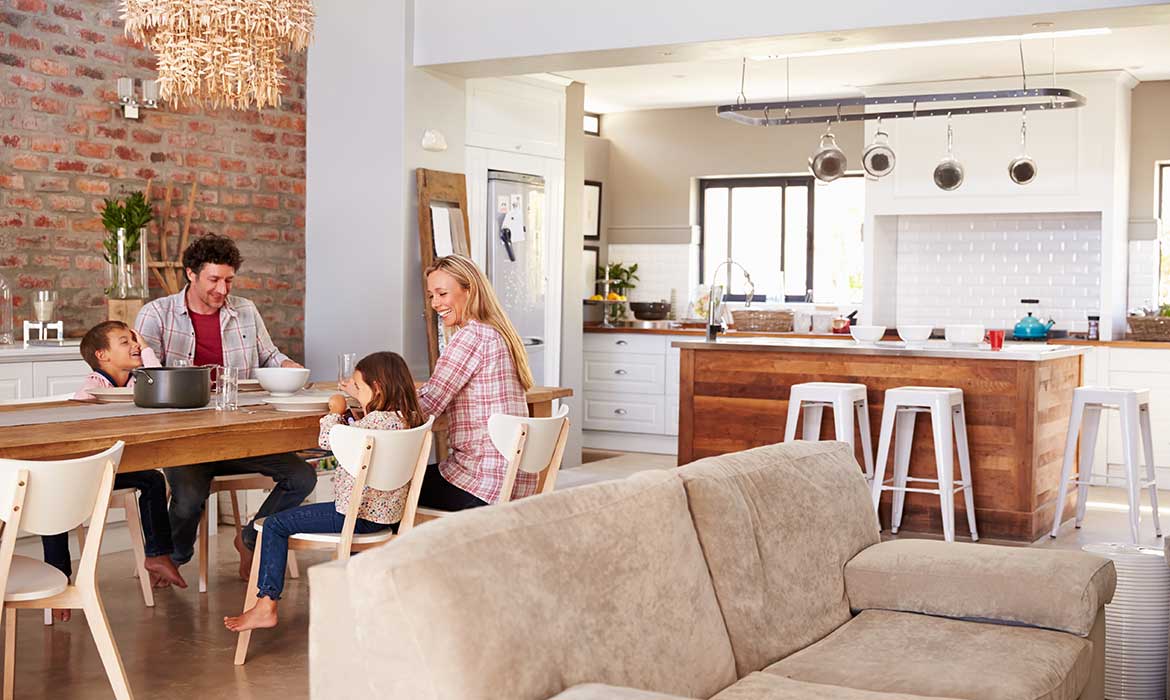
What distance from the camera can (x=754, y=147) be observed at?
32.7ft

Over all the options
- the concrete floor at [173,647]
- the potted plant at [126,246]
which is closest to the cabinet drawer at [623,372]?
the potted plant at [126,246]

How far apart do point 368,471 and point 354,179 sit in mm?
3325

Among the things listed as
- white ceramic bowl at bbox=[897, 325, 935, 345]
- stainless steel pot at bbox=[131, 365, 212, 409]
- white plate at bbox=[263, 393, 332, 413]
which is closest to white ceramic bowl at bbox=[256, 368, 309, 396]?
white plate at bbox=[263, 393, 332, 413]

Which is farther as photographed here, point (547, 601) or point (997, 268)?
point (997, 268)

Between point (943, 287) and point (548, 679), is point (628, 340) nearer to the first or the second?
point (943, 287)

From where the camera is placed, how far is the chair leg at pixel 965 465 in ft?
20.0

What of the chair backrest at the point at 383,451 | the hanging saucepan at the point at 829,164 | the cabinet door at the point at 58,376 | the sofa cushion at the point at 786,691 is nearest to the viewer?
the sofa cushion at the point at 786,691

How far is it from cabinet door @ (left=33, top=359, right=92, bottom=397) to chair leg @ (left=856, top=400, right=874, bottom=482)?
3.53 m

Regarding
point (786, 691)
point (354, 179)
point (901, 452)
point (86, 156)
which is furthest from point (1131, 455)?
point (86, 156)

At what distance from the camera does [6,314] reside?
5.63 meters

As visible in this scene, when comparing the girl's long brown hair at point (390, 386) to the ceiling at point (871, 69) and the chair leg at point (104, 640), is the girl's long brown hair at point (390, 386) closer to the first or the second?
the chair leg at point (104, 640)

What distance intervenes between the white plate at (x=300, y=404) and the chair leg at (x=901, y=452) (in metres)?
3.08

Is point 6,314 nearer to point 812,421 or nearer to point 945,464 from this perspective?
point 812,421

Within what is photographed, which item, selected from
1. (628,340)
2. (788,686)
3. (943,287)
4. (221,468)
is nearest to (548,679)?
(788,686)
